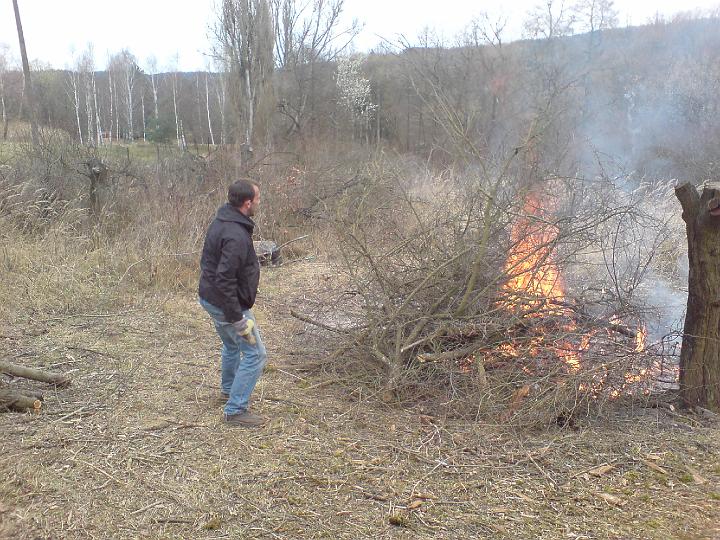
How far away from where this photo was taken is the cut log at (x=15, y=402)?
4.18 metres

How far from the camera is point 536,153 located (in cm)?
552

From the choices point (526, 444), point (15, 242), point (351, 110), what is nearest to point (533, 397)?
point (526, 444)

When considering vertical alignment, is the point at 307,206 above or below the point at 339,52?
below

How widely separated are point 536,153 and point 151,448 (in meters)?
4.08

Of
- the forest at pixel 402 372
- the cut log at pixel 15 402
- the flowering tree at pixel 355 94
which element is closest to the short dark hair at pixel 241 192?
the forest at pixel 402 372

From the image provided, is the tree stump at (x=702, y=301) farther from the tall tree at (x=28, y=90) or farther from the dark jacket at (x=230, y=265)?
the tall tree at (x=28, y=90)

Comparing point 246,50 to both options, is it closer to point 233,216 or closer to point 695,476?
point 233,216

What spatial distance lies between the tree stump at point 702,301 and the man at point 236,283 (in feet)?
10.0

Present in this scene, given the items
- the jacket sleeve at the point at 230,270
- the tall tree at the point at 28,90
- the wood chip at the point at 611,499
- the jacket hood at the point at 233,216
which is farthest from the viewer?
the tall tree at the point at 28,90

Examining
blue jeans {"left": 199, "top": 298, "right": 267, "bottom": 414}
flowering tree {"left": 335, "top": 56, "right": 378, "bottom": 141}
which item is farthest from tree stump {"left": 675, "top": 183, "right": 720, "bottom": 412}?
flowering tree {"left": 335, "top": 56, "right": 378, "bottom": 141}

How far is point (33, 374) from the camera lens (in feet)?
14.9

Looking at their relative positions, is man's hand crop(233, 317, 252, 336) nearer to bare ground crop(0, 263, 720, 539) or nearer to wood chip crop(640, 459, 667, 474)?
bare ground crop(0, 263, 720, 539)

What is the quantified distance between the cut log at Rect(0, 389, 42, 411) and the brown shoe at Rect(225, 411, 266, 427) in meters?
1.40

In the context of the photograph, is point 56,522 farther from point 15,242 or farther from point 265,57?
point 265,57
